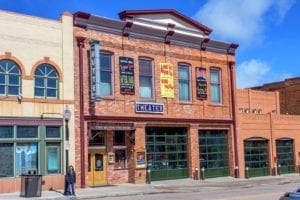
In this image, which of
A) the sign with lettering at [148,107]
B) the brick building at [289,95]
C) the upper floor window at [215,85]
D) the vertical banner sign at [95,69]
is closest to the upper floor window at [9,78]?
the vertical banner sign at [95,69]

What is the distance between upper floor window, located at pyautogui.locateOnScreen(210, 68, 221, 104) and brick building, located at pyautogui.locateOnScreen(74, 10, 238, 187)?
72mm

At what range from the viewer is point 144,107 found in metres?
33.6

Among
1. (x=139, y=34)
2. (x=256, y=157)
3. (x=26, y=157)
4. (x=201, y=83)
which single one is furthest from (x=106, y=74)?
(x=256, y=157)

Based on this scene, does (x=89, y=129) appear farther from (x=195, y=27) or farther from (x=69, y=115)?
(x=195, y=27)

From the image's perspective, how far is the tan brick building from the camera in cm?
2720

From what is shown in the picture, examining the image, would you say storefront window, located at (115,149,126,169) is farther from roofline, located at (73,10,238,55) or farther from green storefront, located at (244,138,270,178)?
green storefront, located at (244,138,270,178)

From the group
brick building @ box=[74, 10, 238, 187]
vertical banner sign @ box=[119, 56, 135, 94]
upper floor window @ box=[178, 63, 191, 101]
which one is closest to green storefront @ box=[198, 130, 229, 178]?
brick building @ box=[74, 10, 238, 187]

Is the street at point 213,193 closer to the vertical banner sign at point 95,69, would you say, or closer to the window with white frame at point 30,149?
the window with white frame at point 30,149

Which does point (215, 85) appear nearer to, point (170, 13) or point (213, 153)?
point (213, 153)

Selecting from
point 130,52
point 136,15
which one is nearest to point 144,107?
point 130,52

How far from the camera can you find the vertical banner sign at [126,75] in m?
32.6

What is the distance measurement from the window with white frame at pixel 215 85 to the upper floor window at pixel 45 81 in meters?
13.4

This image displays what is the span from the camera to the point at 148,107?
33.8 metres

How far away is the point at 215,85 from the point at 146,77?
6837mm
